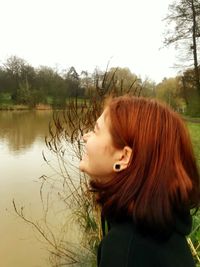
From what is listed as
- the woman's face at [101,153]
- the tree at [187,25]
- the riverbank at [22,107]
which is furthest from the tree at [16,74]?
the woman's face at [101,153]

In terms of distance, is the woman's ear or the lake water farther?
the lake water

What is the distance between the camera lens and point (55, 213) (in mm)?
6797

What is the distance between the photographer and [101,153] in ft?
4.33

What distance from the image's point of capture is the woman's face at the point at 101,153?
1.31 metres

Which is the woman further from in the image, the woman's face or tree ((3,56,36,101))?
tree ((3,56,36,101))

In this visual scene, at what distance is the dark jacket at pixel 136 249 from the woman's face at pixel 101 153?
7.7 inches

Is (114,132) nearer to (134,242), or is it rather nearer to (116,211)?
(116,211)

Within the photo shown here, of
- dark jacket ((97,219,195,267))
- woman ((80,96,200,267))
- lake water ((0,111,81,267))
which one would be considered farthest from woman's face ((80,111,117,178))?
lake water ((0,111,81,267))

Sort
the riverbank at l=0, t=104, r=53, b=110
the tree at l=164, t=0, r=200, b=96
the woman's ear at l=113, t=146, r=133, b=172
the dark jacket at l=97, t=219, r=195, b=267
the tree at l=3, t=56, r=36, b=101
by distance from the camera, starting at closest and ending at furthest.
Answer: the dark jacket at l=97, t=219, r=195, b=267 → the woman's ear at l=113, t=146, r=133, b=172 → the tree at l=164, t=0, r=200, b=96 → the riverbank at l=0, t=104, r=53, b=110 → the tree at l=3, t=56, r=36, b=101

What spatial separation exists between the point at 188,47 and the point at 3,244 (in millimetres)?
21707

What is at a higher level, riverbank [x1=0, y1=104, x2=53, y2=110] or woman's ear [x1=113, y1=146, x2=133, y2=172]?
woman's ear [x1=113, y1=146, x2=133, y2=172]

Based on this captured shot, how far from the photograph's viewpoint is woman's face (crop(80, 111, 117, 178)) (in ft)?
4.29

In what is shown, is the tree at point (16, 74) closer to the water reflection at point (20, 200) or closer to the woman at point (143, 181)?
the water reflection at point (20, 200)

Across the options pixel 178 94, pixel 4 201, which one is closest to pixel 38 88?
pixel 178 94
